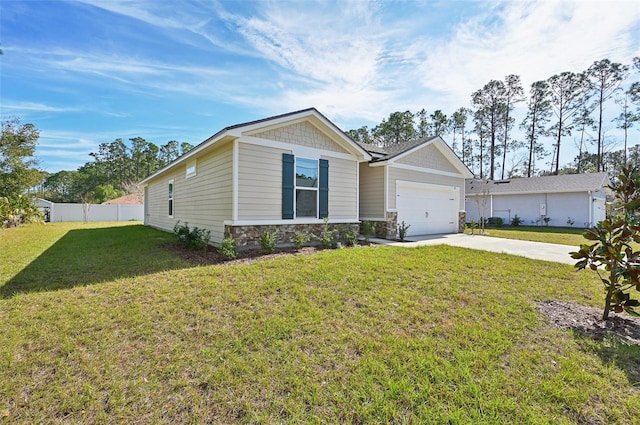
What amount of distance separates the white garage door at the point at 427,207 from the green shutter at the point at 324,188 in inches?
137

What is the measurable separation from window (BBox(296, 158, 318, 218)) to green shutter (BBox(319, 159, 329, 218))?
0.16m

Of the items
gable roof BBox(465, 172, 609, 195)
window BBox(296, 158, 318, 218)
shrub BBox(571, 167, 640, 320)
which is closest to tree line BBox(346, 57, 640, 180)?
gable roof BBox(465, 172, 609, 195)

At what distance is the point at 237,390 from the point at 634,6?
10.3m

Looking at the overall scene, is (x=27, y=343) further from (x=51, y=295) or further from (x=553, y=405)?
(x=553, y=405)

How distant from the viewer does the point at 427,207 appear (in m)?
12.4

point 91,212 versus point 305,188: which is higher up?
point 305,188

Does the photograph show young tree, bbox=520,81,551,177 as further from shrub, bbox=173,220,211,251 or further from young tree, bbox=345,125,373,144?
shrub, bbox=173,220,211,251

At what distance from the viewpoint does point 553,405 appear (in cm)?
228

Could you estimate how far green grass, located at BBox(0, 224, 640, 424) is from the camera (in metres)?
2.24

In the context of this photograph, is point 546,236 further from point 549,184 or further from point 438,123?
point 438,123

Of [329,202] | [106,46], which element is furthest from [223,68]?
[329,202]

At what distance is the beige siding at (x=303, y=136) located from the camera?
26.2ft

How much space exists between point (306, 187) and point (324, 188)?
2.08ft

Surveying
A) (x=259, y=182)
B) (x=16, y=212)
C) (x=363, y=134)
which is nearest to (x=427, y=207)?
(x=259, y=182)
